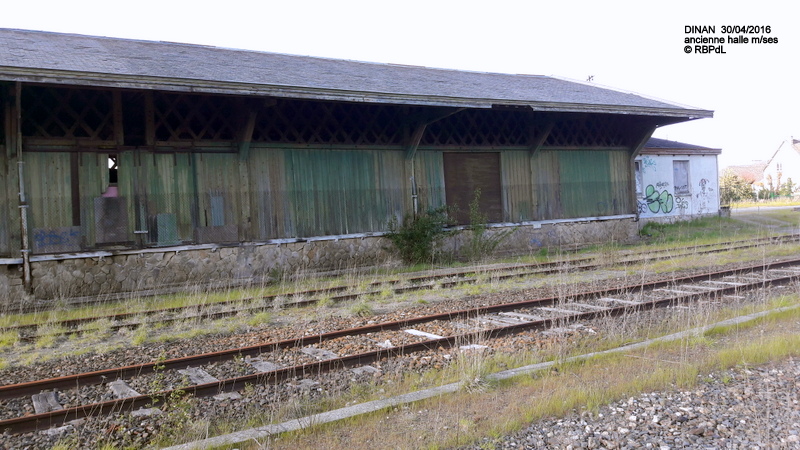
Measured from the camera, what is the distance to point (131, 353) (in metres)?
7.19

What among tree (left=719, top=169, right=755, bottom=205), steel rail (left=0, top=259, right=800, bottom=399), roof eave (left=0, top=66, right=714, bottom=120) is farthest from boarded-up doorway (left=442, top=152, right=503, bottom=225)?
tree (left=719, top=169, right=755, bottom=205)

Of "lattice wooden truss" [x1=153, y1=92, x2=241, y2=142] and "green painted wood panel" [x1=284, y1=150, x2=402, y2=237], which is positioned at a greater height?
"lattice wooden truss" [x1=153, y1=92, x2=241, y2=142]

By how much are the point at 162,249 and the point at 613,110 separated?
Answer: 13305 mm

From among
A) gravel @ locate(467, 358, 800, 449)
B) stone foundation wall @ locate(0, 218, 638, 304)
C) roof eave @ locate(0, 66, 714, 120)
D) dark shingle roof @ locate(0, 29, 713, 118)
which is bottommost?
gravel @ locate(467, 358, 800, 449)

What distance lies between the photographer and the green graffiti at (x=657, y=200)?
25.0 m

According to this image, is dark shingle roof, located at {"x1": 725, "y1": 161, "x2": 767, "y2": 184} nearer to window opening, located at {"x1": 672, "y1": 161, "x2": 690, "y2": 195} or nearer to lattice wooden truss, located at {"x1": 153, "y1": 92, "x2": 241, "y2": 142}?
window opening, located at {"x1": 672, "y1": 161, "x2": 690, "y2": 195}

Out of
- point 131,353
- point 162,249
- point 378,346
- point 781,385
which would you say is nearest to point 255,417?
point 378,346

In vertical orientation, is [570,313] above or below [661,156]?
below

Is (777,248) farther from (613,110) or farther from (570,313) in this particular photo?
(570,313)

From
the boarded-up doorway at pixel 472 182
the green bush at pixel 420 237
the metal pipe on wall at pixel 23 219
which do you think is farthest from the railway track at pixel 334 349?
the boarded-up doorway at pixel 472 182

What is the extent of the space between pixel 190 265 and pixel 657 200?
19336 millimetres

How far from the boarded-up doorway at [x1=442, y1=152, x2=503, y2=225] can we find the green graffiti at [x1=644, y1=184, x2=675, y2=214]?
9.18 m

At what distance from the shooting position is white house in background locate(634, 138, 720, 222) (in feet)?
81.7

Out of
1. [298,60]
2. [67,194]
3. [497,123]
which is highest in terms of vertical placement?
[298,60]
